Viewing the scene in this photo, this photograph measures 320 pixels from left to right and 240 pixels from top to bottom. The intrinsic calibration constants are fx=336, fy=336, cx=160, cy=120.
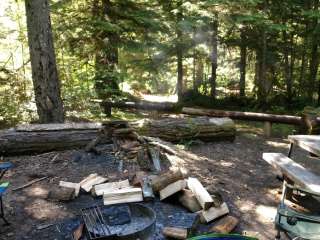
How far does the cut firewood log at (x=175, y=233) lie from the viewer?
12.5 feet

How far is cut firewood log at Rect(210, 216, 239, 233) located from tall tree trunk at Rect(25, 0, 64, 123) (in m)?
5.01

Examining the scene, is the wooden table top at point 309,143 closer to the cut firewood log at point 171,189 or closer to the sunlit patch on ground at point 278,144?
the cut firewood log at point 171,189

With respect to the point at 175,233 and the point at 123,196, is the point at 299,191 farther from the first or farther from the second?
the point at 123,196

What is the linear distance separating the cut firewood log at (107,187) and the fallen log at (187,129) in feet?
9.53

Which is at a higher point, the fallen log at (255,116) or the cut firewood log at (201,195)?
the fallen log at (255,116)

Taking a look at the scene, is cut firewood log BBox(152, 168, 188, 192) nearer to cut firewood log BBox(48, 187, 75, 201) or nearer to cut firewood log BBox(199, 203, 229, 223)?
cut firewood log BBox(199, 203, 229, 223)

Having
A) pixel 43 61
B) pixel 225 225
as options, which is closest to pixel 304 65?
pixel 43 61

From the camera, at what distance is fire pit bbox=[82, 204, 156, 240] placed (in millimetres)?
3590

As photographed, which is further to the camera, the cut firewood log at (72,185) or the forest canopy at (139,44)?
the forest canopy at (139,44)

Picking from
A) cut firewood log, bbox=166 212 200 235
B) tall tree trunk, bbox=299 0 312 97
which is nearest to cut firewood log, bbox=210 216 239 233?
cut firewood log, bbox=166 212 200 235

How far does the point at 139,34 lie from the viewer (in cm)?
1131

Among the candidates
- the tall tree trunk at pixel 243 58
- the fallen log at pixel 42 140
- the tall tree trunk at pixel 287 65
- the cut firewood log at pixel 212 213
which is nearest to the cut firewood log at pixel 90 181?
the fallen log at pixel 42 140

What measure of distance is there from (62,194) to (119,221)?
43.8 inches

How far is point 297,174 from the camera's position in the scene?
4.61m
